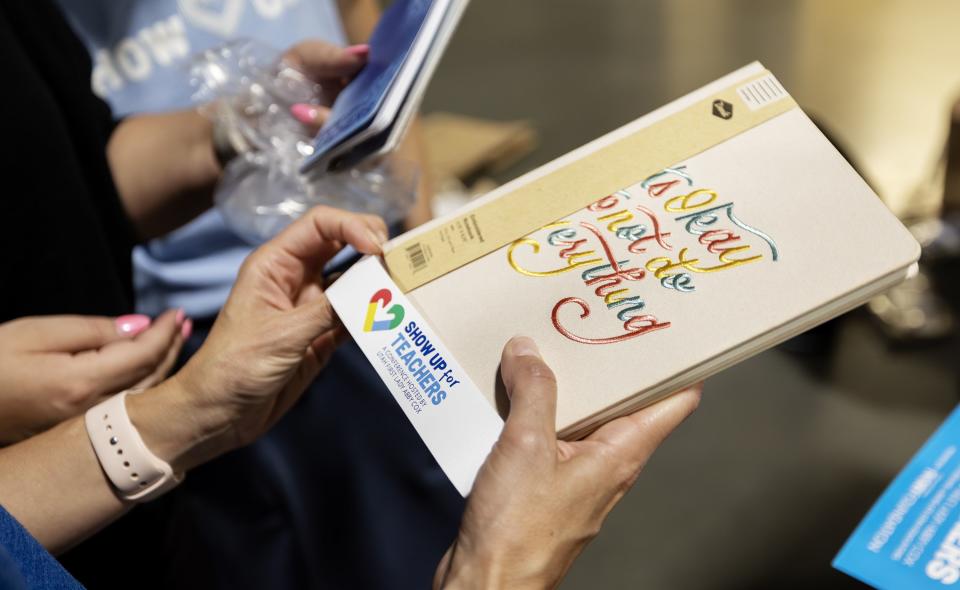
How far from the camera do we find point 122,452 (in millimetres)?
704

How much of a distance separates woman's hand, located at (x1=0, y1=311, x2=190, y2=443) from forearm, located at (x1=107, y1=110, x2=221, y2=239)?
0.24m

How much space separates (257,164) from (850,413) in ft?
3.63

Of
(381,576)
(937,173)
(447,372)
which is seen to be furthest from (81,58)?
A: (937,173)

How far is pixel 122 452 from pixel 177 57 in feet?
1.87

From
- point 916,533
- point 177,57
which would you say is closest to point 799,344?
point 916,533

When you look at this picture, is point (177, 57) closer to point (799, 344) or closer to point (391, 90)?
point (391, 90)

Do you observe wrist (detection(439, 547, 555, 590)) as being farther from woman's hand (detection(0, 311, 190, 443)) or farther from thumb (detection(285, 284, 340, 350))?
woman's hand (detection(0, 311, 190, 443))

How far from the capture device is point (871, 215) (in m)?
0.60

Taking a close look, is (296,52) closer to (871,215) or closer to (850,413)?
(871,215)

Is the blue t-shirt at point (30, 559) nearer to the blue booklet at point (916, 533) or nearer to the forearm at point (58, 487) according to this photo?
the forearm at point (58, 487)

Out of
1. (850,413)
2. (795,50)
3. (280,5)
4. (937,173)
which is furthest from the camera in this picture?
(795,50)

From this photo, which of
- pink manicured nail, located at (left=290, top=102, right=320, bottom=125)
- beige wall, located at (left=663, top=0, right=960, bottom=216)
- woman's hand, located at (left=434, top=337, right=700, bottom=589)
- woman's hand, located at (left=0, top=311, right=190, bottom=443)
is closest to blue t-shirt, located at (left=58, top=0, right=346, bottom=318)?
pink manicured nail, located at (left=290, top=102, right=320, bottom=125)

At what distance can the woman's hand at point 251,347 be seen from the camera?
2.29ft

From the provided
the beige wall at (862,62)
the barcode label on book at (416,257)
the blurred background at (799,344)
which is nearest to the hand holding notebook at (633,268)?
the barcode label on book at (416,257)
